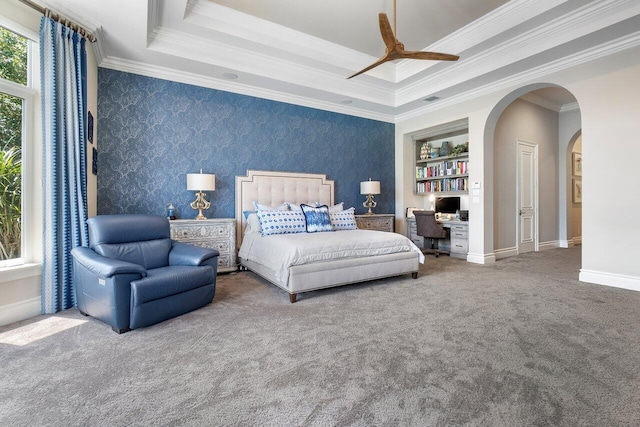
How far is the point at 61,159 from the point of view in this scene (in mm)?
2877

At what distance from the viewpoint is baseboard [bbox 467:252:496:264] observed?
5105mm

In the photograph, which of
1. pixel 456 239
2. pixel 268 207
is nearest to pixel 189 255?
pixel 268 207

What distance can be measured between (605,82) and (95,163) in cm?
627

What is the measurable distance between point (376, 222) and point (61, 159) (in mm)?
4746

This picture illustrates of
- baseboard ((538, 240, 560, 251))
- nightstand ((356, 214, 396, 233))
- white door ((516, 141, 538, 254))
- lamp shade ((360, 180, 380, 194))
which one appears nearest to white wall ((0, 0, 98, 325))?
nightstand ((356, 214, 396, 233))

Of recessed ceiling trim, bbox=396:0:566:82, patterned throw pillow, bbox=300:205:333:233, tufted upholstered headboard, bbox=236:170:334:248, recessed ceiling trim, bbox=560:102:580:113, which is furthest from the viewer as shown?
recessed ceiling trim, bbox=560:102:580:113

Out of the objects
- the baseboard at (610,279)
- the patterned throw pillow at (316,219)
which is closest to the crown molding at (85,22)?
the patterned throw pillow at (316,219)

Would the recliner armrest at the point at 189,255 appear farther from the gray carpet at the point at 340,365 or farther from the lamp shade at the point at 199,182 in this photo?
the lamp shade at the point at 199,182

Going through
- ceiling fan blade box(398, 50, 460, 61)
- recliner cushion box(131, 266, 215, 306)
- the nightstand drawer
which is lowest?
recliner cushion box(131, 266, 215, 306)

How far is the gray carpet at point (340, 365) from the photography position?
1479mm

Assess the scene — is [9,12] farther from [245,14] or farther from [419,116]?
[419,116]

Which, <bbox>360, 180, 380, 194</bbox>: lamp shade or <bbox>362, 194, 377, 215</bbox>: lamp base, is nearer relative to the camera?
<bbox>360, 180, 380, 194</bbox>: lamp shade

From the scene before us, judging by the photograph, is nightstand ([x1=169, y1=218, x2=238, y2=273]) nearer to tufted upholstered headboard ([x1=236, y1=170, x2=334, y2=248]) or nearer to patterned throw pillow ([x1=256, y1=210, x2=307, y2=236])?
tufted upholstered headboard ([x1=236, y1=170, x2=334, y2=248])

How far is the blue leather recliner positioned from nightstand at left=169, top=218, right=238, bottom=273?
0.62m
